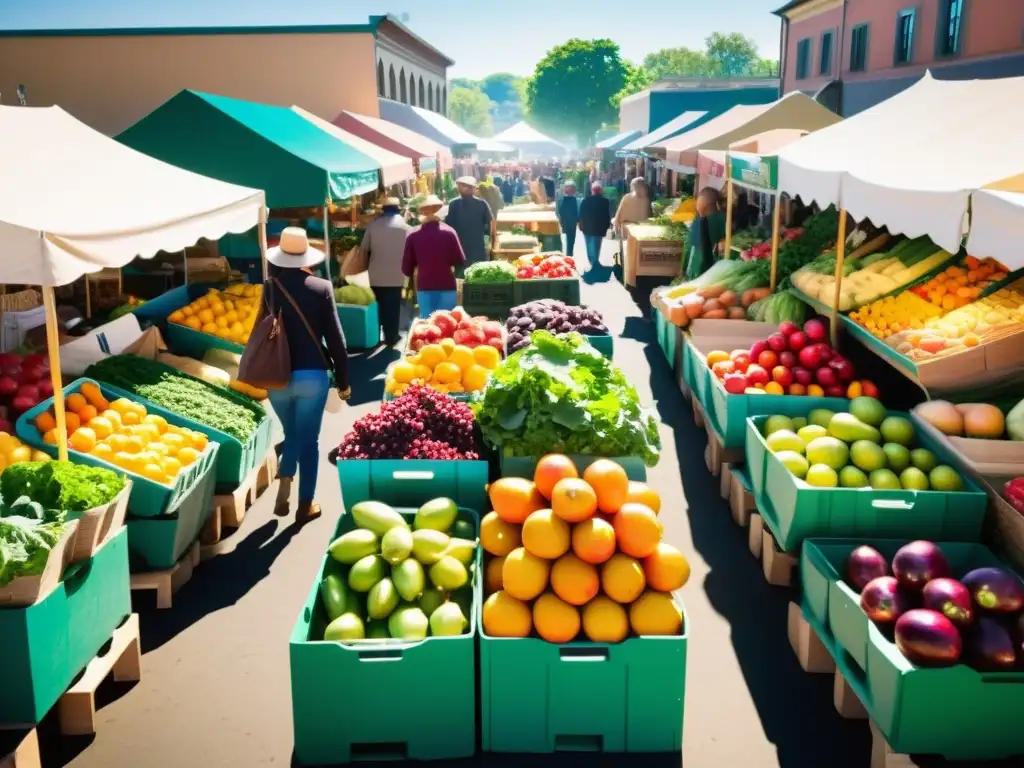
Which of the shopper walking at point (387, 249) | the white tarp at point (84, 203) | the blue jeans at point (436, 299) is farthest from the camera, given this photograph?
the shopper walking at point (387, 249)

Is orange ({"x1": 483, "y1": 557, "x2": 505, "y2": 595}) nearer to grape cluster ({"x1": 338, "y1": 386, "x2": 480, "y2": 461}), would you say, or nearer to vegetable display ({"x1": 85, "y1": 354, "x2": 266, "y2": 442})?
grape cluster ({"x1": 338, "y1": 386, "x2": 480, "y2": 461})

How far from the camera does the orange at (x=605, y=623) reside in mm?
3455

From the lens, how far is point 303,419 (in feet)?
19.1

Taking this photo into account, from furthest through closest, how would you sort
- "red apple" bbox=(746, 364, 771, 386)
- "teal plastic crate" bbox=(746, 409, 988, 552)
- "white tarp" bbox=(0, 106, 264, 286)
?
"red apple" bbox=(746, 364, 771, 386) < "teal plastic crate" bbox=(746, 409, 988, 552) < "white tarp" bbox=(0, 106, 264, 286)

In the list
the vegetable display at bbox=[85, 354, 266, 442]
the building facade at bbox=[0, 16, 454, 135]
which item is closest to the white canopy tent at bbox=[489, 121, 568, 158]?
the building facade at bbox=[0, 16, 454, 135]

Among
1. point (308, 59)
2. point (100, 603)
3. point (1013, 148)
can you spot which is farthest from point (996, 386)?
point (308, 59)

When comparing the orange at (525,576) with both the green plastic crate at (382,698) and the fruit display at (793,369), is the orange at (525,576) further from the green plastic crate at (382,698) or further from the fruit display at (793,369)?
the fruit display at (793,369)

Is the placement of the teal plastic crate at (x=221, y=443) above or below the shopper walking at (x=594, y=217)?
below

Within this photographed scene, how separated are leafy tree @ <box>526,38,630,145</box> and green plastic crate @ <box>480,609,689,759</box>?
290ft

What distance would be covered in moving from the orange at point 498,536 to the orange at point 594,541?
355mm

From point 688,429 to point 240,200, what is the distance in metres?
4.13

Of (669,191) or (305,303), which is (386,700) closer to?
(305,303)

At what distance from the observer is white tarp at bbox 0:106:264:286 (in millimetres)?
4012

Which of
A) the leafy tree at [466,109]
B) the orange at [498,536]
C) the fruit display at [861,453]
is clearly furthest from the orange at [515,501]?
the leafy tree at [466,109]
